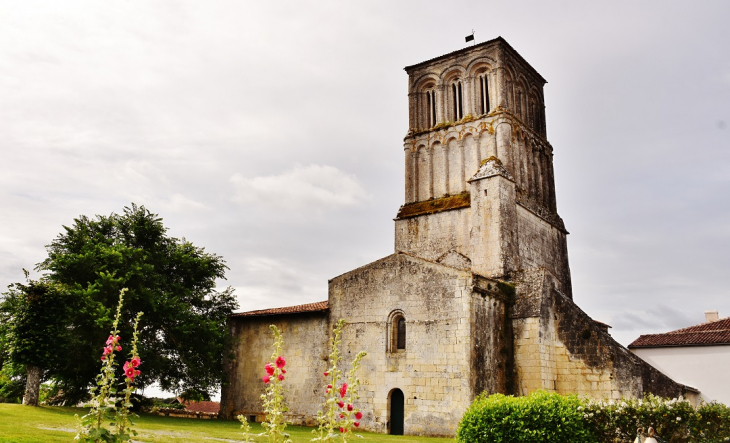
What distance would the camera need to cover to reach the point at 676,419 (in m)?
13.9

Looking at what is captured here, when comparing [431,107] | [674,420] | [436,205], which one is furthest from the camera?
[431,107]

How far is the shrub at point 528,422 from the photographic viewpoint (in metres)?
14.4

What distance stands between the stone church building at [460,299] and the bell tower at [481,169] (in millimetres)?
67

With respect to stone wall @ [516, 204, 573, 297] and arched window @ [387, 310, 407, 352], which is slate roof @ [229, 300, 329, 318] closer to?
arched window @ [387, 310, 407, 352]

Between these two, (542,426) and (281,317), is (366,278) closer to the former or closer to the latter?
(281,317)

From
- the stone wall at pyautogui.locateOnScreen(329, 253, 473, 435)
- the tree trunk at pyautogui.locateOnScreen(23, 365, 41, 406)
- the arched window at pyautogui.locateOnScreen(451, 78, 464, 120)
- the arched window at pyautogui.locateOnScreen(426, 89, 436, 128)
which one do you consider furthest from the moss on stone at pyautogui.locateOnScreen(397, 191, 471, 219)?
the tree trunk at pyautogui.locateOnScreen(23, 365, 41, 406)

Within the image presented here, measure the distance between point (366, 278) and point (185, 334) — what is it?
812 cm

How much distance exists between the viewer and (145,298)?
2345cm

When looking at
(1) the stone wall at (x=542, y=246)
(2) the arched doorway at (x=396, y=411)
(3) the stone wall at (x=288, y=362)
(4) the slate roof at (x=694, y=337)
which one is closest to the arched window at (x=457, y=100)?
(1) the stone wall at (x=542, y=246)

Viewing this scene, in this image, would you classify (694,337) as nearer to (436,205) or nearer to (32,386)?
(436,205)

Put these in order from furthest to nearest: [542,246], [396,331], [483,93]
Result: [483,93]
[542,246]
[396,331]

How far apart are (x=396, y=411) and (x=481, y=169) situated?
39.0 feet

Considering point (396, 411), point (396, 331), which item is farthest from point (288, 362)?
point (396, 411)

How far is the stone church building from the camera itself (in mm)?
20516
